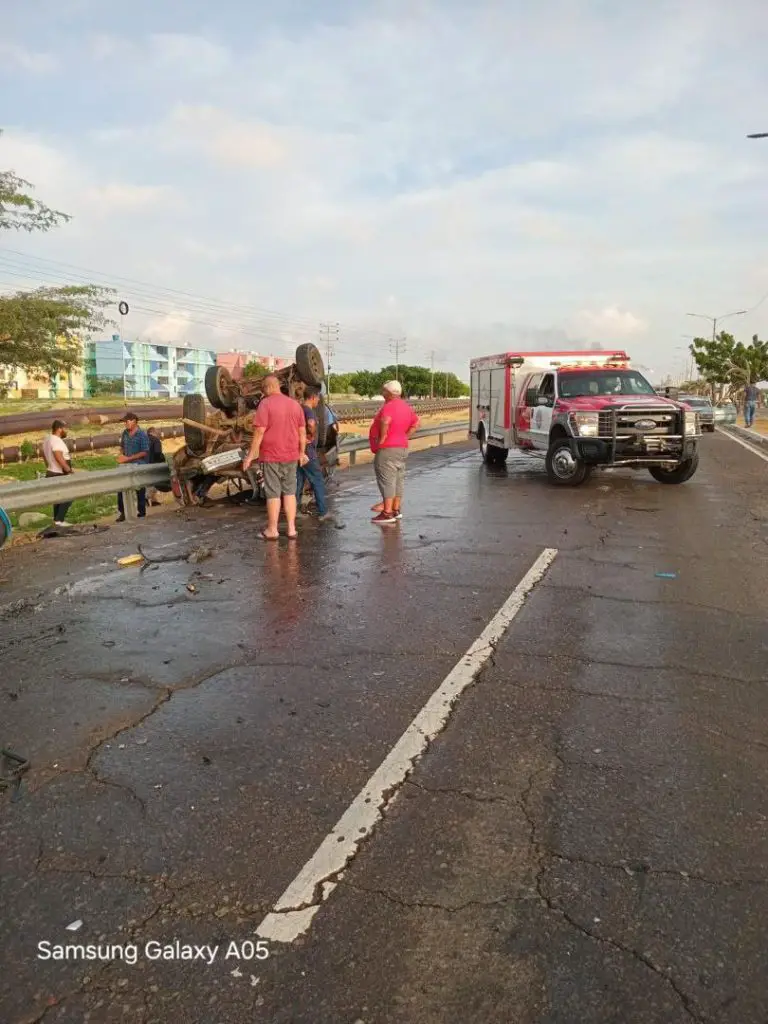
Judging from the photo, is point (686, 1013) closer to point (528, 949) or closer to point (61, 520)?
point (528, 949)

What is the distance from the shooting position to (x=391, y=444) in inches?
388

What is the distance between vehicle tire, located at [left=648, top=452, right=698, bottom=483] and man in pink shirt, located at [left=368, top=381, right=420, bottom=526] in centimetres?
617

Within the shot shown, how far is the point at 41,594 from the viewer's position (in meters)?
6.42

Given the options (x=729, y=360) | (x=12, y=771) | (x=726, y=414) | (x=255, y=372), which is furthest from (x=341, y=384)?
(x=12, y=771)

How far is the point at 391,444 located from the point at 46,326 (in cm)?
2290

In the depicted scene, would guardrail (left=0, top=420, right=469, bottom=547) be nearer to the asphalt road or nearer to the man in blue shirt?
the man in blue shirt

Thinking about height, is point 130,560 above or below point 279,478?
below

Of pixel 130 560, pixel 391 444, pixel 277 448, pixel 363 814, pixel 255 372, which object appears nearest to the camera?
pixel 363 814

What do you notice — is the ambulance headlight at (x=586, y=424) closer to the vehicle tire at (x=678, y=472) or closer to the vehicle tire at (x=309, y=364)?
the vehicle tire at (x=678, y=472)

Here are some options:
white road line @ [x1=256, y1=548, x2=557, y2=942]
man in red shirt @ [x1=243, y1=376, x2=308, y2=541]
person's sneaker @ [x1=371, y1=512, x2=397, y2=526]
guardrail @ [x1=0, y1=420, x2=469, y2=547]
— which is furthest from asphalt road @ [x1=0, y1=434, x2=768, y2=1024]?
person's sneaker @ [x1=371, y1=512, x2=397, y2=526]

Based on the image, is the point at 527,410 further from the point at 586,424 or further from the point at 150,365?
the point at 150,365

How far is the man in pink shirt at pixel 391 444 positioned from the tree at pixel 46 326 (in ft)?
72.6

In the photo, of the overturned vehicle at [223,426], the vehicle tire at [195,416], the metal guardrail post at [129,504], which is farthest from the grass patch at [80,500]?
the vehicle tire at [195,416]

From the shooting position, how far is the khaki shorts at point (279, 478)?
8.80 m
